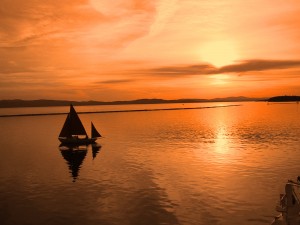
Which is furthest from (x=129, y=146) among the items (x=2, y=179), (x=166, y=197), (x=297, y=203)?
(x=297, y=203)

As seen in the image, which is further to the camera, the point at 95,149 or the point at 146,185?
the point at 95,149

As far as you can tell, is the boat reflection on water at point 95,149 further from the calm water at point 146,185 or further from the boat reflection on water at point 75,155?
the calm water at point 146,185

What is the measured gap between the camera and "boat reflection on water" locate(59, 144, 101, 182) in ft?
170

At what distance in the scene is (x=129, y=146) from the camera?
76.8 meters

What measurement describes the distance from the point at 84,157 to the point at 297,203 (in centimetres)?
4741

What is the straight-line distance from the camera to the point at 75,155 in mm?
68062

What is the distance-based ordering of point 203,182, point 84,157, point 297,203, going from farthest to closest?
1. point 84,157
2. point 203,182
3. point 297,203

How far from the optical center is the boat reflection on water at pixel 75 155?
51831 millimetres

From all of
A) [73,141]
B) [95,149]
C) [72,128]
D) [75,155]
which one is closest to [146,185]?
[75,155]

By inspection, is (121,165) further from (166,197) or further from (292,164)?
(292,164)

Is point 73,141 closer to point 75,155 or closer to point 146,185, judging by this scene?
point 75,155

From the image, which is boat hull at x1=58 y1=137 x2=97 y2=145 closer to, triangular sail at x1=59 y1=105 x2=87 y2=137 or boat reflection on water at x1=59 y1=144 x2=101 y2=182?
boat reflection on water at x1=59 y1=144 x2=101 y2=182

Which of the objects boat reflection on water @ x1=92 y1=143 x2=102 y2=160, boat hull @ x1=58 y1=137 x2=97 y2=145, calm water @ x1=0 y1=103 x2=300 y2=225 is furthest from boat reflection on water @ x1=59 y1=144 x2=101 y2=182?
boat hull @ x1=58 y1=137 x2=97 y2=145

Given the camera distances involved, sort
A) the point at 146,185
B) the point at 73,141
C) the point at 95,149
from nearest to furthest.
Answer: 1. the point at 146,185
2. the point at 95,149
3. the point at 73,141
